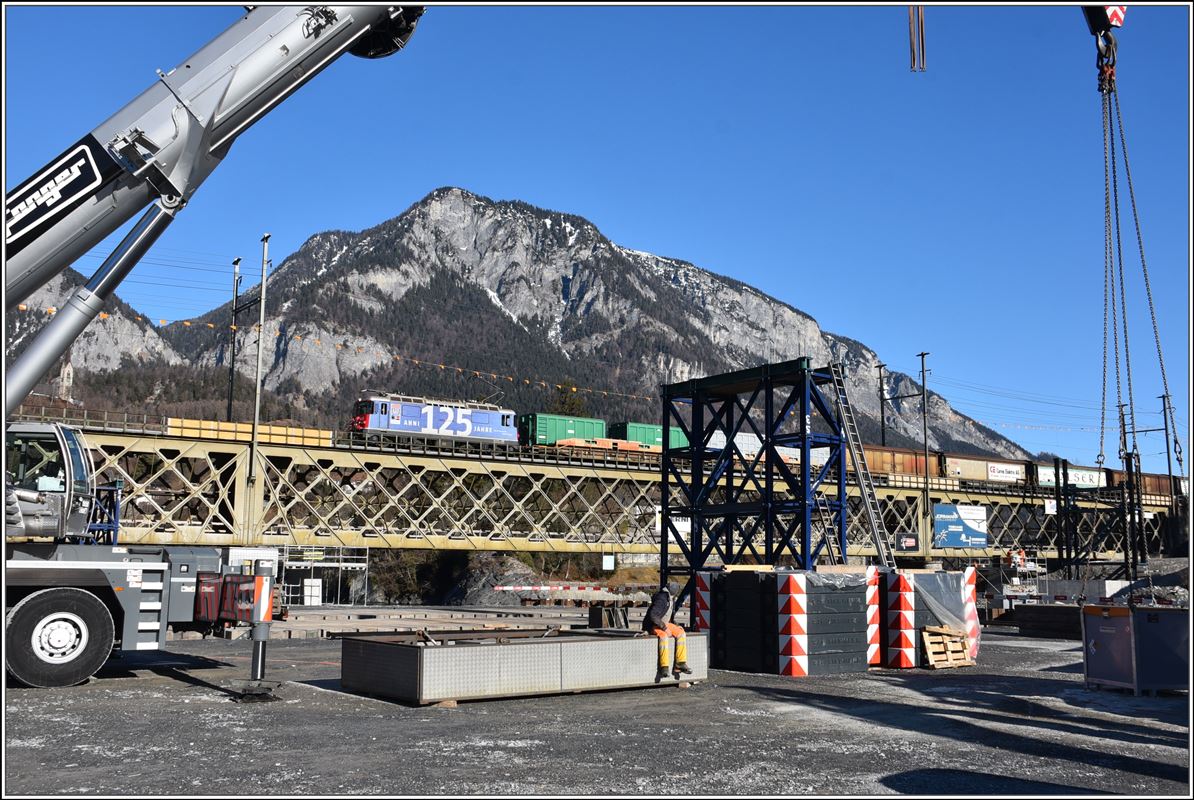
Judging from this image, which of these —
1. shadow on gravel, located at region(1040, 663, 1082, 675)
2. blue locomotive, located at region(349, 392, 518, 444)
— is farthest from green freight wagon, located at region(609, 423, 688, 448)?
shadow on gravel, located at region(1040, 663, 1082, 675)

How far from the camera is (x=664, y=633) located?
15258 millimetres

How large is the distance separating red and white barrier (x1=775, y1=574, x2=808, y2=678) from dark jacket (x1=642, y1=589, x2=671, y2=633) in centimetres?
278

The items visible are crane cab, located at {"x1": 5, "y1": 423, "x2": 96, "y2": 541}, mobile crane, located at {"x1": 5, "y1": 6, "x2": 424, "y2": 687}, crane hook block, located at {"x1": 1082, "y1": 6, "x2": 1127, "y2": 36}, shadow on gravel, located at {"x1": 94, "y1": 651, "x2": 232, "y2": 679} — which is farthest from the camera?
crane hook block, located at {"x1": 1082, "y1": 6, "x2": 1127, "y2": 36}

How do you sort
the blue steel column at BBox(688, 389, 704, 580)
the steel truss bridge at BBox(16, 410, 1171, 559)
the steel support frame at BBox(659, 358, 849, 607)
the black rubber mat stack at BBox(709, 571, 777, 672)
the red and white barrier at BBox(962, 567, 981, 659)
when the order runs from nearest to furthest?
1. the black rubber mat stack at BBox(709, 571, 777, 672)
2. the red and white barrier at BBox(962, 567, 981, 659)
3. the steel support frame at BBox(659, 358, 849, 607)
4. the blue steel column at BBox(688, 389, 704, 580)
5. the steel truss bridge at BBox(16, 410, 1171, 559)

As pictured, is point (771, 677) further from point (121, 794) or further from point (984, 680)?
point (121, 794)

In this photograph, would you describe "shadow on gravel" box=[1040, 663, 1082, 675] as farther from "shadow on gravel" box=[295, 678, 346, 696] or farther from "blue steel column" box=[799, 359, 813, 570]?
"shadow on gravel" box=[295, 678, 346, 696]

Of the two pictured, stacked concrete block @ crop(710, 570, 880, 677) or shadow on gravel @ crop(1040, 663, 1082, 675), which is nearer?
stacked concrete block @ crop(710, 570, 880, 677)

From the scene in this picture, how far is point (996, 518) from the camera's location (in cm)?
9038

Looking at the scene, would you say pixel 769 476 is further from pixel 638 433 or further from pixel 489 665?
pixel 638 433

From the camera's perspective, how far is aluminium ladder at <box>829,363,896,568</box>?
935 inches

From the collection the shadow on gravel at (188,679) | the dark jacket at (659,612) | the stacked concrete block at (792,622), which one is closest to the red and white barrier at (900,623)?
the stacked concrete block at (792,622)

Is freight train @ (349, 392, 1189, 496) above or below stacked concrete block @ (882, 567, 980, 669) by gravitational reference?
above

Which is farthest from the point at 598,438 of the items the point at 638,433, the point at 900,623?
the point at 900,623

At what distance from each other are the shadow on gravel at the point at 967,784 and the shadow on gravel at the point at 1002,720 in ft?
4.24
